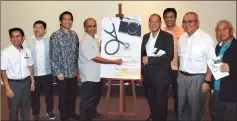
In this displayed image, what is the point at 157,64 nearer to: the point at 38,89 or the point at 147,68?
the point at 147,68

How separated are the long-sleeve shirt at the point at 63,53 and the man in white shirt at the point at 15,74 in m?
0.47

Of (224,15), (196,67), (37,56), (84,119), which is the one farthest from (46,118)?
(224,15)

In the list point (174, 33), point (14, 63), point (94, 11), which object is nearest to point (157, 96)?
point (174, 33)

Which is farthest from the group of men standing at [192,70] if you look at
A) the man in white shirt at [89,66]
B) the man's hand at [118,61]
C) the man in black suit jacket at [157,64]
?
the man in white shirt at [89,66]

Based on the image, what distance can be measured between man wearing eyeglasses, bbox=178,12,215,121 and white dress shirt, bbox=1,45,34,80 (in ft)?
6.46

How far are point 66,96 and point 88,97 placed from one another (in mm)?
359

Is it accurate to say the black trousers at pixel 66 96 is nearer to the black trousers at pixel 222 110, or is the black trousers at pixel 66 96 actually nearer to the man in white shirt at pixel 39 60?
the man in white shirt at pixel 39 60

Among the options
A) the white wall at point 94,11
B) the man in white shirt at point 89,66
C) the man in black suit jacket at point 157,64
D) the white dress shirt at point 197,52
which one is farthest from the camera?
the white wall at point 94,11

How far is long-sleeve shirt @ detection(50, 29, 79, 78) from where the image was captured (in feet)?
12.1

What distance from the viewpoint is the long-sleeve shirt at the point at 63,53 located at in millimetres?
3682

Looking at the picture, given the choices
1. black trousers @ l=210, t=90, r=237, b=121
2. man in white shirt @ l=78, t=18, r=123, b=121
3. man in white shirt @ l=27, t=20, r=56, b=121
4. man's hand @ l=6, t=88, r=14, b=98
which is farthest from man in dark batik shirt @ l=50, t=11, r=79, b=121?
black trousers @ l=210, t=90, r=237, b=121

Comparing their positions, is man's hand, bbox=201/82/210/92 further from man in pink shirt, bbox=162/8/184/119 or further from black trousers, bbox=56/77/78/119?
black trousers, bbox=56/77/78/119

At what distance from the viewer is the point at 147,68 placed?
3.52m

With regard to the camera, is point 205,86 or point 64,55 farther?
point 64,55
